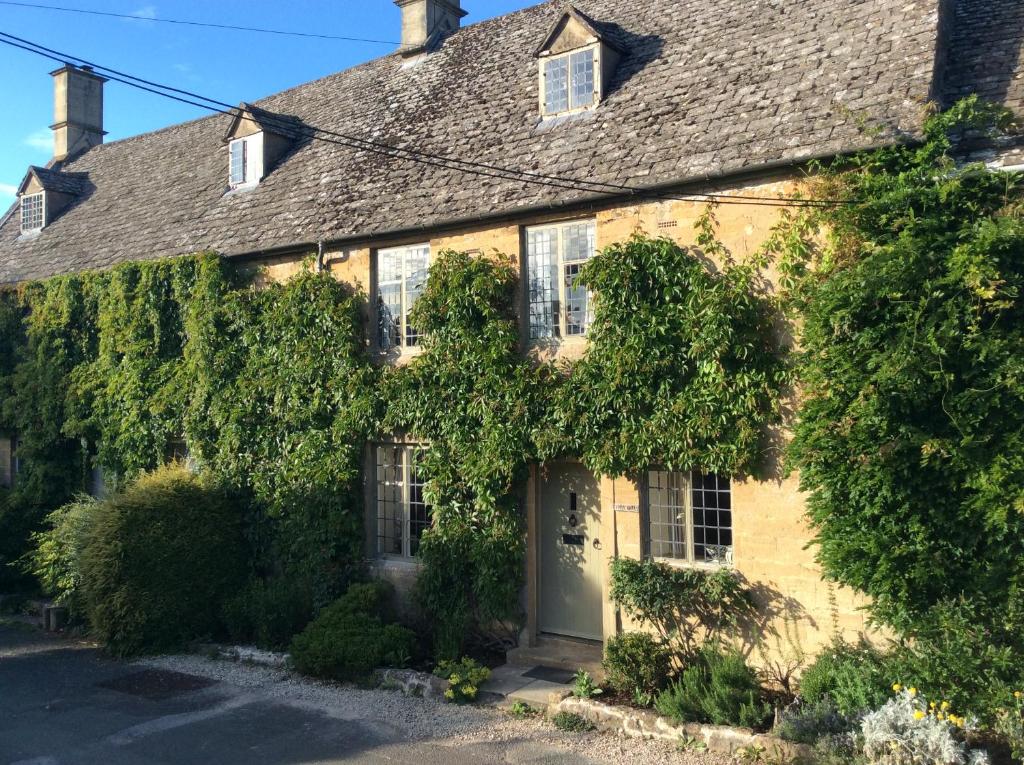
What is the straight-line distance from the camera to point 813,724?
746cm

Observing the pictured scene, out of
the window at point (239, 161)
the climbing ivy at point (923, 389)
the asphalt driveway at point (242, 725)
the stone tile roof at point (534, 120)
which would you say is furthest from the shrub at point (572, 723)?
the window at point (239, 161)

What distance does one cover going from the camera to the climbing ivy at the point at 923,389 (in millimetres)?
7672

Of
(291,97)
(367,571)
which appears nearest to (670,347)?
(367,571)

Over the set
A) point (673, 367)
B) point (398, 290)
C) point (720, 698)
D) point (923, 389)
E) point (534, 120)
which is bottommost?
point (720, 698)

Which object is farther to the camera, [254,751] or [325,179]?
[325,179]

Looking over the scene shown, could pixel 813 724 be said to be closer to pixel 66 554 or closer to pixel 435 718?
pixel 435 718

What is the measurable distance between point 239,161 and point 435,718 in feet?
37.0

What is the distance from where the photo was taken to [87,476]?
16375 millimetres

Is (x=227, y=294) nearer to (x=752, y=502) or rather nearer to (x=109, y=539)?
(x=109, y=539)

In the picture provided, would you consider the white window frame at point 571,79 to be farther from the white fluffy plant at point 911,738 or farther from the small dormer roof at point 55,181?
the small dormer roof at point 55,181

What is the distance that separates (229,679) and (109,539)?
2.71m

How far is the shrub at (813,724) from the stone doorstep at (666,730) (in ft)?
0.30

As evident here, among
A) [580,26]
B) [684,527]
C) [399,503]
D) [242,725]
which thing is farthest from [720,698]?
[580,26]

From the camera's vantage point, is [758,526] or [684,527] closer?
[758,526]
